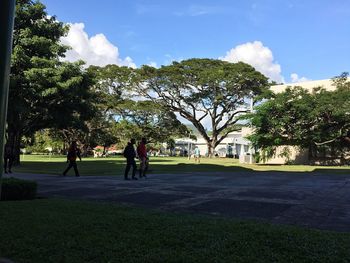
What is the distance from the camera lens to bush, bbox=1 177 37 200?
965cm

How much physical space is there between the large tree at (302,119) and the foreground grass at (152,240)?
2735 cm

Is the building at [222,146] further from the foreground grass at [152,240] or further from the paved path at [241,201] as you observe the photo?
the foreground grass at [152,240]

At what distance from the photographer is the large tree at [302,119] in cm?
3272

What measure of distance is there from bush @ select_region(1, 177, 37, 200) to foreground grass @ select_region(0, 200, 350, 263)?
7.32ft

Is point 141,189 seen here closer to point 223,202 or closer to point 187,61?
point 223,202

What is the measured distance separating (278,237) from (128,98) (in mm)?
51074

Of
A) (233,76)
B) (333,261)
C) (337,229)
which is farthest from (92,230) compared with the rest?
(233,76)

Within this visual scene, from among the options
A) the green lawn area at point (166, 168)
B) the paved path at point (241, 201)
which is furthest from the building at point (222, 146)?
the paved path at point (241, 201)

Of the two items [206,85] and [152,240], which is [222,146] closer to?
[206,85]

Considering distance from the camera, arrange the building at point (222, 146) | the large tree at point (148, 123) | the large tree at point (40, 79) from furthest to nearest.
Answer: the building at point (222, 146), the large tree at point (148, 123), the large tree at point (40, 79)

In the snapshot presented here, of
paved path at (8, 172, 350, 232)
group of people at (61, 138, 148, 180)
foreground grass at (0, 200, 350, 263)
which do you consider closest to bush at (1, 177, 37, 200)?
paved path at (8, 172, 350, 232)

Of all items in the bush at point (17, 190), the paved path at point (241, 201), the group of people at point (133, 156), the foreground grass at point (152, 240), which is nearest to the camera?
the foreground grass at point (152, 240)

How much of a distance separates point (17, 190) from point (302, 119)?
27570 millimetres

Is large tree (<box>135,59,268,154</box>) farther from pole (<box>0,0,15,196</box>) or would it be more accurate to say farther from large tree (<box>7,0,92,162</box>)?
pole (<box>0,0,15,196</box>)
